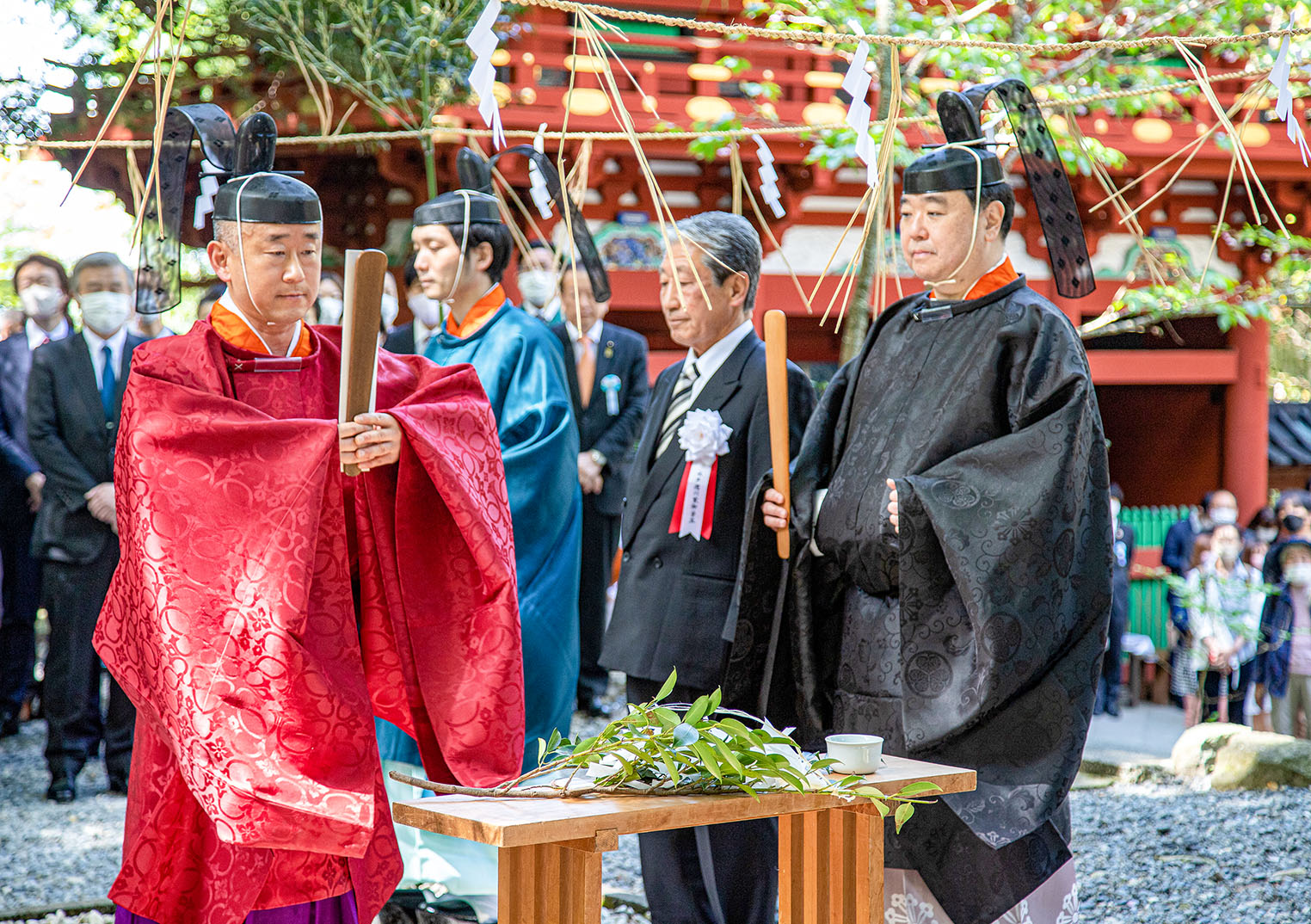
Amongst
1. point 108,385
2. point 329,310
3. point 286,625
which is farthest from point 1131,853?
point 108,385

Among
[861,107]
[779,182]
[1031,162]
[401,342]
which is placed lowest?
[401,342]

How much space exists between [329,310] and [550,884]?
451 cm

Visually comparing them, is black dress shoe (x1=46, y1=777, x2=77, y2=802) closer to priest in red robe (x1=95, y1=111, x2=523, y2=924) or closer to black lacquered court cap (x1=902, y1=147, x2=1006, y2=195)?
priest in red robe (x1=95, y1=111, x2=523, y2=924)

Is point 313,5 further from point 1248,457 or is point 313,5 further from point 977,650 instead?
point 1248,457

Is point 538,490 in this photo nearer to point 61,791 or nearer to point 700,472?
point 700,472

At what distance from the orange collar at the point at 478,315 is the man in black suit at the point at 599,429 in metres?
2.87

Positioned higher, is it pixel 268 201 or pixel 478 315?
pixel 268 201

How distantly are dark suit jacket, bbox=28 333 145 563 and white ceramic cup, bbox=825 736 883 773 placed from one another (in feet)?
12.6

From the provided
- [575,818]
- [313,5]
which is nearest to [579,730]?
[313,5]

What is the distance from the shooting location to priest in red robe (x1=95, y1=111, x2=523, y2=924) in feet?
7.43

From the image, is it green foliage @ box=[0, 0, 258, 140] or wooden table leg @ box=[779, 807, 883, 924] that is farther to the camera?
green foliage @ box=[0, 0, 258, 140]

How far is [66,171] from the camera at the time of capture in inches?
189

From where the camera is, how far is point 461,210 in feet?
11.8

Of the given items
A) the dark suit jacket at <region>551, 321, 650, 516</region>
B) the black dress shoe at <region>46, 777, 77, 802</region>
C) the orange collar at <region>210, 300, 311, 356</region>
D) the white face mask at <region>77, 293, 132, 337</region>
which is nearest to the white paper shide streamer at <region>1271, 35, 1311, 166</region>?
the orange collar at <region>210, 300, 311, 356</region>
